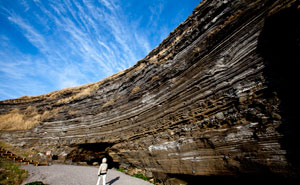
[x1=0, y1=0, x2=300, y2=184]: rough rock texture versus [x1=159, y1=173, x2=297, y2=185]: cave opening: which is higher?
[x1=0, y1=0, x2=300, y2=184]: rough rock texture

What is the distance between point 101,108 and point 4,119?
1830 cm

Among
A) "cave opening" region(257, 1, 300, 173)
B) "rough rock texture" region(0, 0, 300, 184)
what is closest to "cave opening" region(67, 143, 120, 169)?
"rough rock texture" region(0, 0, 300, 184)

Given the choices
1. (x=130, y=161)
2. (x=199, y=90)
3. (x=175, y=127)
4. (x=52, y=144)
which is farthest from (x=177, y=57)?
(x=52, y=144)

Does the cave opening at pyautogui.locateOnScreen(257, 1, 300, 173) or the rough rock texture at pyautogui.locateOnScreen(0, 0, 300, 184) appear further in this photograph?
the rough rock texture at pyautogui.locateOnScreen(0, 0, 300, 184)

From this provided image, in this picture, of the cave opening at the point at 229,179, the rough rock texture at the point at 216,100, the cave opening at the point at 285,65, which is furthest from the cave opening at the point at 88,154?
the cave opening at the point at 285,65

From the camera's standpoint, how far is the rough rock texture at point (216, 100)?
149 inches

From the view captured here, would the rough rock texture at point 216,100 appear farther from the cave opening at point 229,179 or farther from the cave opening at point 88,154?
the cave opening at point 88,154

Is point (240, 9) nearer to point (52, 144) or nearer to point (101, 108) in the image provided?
point (101, 108)

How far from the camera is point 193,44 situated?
23.2 feet

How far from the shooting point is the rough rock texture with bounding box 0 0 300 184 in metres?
3.77

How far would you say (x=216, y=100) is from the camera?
213 inches

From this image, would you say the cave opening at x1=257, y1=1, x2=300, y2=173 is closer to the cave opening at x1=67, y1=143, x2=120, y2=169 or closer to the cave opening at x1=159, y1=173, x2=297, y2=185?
the cave opening at x1=159, y1=173, x2=297, y2=185

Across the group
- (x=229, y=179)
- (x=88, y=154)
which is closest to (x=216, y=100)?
(x=229, y=179)

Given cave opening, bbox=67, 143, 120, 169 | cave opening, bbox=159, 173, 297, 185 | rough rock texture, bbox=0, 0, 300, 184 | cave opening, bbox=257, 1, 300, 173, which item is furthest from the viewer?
cave opening, bbox=67, 143, 120, 169
